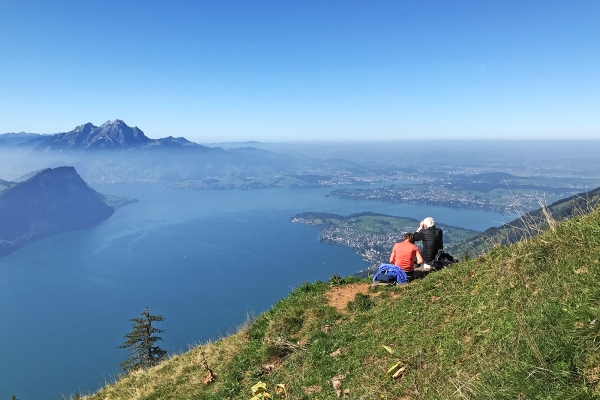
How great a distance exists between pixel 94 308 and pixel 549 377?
11220cm

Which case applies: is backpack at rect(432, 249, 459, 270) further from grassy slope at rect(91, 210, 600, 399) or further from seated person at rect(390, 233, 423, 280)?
grassy slope at rect(91, 210, 600, 399)

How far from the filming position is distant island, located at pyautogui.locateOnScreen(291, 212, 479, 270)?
12048 centimetres

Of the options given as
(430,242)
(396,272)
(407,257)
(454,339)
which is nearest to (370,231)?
(430,242)

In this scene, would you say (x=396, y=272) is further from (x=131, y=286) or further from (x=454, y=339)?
(x=131, y=286)

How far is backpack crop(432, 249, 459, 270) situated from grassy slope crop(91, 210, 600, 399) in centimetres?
154

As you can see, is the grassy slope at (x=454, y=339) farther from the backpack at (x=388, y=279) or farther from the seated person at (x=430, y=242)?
the seated person at (x=430, y=242)

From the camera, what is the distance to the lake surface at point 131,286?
6725cm

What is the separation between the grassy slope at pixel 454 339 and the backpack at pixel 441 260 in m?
1.54

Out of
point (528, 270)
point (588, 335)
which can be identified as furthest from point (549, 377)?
point (528, 270)

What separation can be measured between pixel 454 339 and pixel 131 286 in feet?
390

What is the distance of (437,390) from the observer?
4.11 m

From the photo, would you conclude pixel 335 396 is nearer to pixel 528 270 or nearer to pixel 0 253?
pixel 528 270

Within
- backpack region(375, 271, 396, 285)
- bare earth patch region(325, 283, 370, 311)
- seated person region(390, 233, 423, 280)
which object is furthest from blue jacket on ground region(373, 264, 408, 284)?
bare earth patch region(325, 283, 370, 311)

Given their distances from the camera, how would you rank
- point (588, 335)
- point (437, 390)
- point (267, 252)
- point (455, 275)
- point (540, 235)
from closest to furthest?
1. point (588, 335)
2. point (437, 390)
3. point (540, 235)
4. point (455, 275)
5. point (267, 252)
